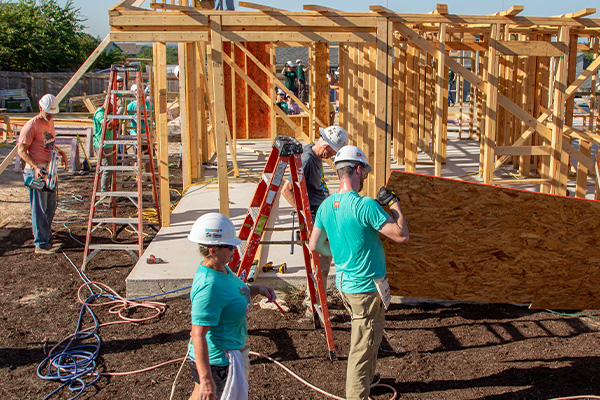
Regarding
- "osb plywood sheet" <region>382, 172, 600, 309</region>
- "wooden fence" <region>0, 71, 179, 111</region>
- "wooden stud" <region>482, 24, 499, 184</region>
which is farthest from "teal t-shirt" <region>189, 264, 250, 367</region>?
"wooden fence" <region>0, 71, 179, 111</region>

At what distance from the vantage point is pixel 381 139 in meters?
6.48

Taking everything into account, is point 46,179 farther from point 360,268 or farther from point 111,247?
point 360,268

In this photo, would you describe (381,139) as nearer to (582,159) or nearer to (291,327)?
(291,327)

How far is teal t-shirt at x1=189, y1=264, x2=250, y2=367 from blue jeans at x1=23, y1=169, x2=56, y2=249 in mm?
5343

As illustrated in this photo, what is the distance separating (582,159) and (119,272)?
649 centimetres

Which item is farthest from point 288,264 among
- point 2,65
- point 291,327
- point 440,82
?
point 2,65

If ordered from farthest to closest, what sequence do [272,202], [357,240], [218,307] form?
1. [272,202]
2. [357,240]
3. [218,307]

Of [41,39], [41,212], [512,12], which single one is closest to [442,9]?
[512,12]

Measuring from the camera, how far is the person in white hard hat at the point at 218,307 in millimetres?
2820

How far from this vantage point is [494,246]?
546 centimetres

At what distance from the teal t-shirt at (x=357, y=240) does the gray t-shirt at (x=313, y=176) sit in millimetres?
1339

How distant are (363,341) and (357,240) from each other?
2.21 ft

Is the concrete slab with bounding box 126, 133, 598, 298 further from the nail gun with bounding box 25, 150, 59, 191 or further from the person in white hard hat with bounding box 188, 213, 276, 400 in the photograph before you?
the person in white hard hat with bounding box 188, 213, 276, 400

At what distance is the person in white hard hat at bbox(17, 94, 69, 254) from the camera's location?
286 inches
